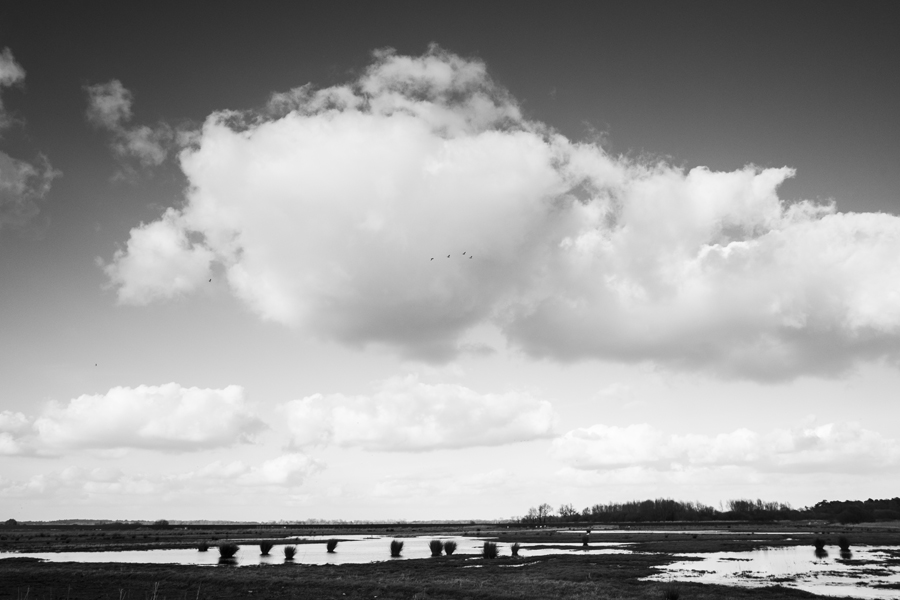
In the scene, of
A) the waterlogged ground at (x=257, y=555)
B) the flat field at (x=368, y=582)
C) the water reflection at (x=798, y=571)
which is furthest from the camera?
the waterlogged ground at (x=257, y=555)

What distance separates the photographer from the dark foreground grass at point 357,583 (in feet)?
96.6

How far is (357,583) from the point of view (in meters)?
34.1

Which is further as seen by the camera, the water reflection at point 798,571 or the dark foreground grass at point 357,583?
the water reflection at point 798,571

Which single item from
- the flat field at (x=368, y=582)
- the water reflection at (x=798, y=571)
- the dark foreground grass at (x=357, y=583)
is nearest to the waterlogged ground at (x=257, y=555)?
the flat field at (x=368, y=582)

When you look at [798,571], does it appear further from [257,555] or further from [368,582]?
[257,555]

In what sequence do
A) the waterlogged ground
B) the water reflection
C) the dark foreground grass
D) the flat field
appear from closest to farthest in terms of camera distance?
the dark foreground grass
the flat field
the water reflection
the waterlogged ground

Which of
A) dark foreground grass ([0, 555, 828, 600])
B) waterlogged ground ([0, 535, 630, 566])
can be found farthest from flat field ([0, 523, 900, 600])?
waterlogged ground ([0, 535, 630, 566])

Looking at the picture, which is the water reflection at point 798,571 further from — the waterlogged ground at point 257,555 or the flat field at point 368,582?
the waterlogged ground at point 257,555

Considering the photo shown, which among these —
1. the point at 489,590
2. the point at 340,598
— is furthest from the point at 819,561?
the point at 340,598

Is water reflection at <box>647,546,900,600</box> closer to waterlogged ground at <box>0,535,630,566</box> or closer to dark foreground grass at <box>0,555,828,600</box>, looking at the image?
dark foreground grass at <box>0,555,828,600</box>

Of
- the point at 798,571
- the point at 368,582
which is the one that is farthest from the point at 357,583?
the point at 798,571

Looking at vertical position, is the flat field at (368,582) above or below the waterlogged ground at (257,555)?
above

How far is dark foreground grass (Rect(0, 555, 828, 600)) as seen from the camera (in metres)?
29.4

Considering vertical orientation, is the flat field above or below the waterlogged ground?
above
